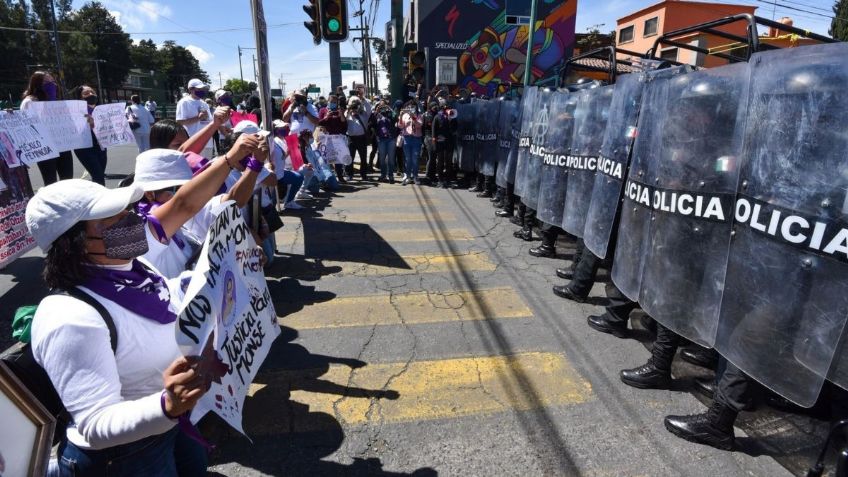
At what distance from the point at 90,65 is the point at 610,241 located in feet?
260

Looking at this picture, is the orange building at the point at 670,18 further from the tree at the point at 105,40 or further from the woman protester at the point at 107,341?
the tree at the point at 105,40

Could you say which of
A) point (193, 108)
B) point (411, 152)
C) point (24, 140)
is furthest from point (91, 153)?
point (411, 152)

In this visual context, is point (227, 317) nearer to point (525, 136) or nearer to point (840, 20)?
point (525, 136)

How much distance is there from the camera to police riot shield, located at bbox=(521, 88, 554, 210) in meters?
5.57

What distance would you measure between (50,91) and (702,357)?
→ 8.37 m

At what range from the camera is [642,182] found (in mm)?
3139

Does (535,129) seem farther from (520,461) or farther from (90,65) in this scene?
(90,65)

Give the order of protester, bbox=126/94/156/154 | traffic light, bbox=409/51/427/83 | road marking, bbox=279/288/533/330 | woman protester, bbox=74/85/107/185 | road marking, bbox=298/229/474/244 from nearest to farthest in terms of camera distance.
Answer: road marking, bbox=279/288/533/330
road marking, bbox=298/229/474/244
woman protester, bbox=74/85/107/185
protester, bbox=126/94/156/154
traffic light, bbox=409/51/427/83

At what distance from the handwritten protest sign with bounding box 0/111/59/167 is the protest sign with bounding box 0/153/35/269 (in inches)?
5.5

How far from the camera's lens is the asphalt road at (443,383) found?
8.56 feet

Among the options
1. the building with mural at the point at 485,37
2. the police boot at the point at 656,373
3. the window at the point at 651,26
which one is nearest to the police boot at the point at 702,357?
the police boot at the point at 656,373

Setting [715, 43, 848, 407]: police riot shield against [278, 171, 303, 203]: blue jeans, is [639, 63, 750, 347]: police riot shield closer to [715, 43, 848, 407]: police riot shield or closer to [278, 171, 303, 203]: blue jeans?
[715, 43, 848, 407]: police riot shield

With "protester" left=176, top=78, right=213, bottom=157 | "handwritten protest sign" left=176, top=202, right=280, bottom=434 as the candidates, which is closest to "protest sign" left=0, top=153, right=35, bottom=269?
"protester" left=176, top=78, right=213, bottom=157

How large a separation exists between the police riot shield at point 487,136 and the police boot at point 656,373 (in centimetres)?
608
